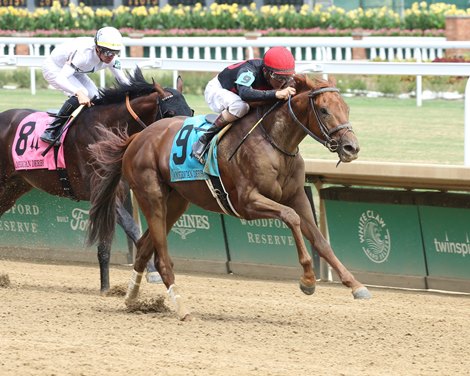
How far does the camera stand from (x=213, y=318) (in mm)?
7570

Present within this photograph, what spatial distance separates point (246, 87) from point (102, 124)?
2.04 metres

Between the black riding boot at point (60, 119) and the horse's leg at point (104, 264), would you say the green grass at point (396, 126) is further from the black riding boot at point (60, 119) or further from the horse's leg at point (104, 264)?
the horse's leg at point (104, 264)

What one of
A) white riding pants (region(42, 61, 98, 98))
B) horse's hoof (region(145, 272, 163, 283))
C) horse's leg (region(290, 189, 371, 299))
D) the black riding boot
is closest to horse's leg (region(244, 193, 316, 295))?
horse's leg (region(290, 189, 371, 299))

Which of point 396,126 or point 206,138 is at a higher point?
point 206,138

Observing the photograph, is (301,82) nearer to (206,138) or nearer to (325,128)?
(325,128)

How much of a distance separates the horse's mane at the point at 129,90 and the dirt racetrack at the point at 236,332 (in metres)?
1.37

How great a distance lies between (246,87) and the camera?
728 cm

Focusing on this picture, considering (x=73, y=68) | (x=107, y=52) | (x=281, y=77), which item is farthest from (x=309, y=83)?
(x=73, y=68)

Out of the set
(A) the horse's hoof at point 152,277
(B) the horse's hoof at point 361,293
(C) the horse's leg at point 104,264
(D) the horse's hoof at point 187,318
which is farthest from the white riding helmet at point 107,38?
(B) the horse's hoof at point 361,293

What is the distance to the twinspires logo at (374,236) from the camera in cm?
877

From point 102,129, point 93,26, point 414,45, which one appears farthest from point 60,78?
point 93,26

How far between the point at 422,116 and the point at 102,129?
27.0 feet

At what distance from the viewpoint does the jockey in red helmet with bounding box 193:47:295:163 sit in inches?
285

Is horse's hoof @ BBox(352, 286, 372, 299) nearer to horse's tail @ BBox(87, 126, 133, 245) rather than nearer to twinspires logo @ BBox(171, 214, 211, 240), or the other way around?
horse's tail @ BBox(87, 126, 133, 245)
